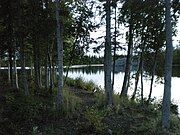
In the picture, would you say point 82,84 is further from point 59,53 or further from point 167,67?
point 167,67

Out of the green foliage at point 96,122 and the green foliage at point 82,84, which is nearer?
the green foliage at point 96,122

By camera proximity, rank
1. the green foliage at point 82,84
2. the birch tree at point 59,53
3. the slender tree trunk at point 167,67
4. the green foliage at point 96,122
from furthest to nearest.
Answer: the green foliage at point 82,84 < the birch tree at point 59,53 < the slender tree trunk at point 167,67 < the green foliage at point 96,122

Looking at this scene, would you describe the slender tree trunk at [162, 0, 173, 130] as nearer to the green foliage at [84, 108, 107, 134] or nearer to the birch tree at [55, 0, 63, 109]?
the green foliage at [84, 108, 107, 134]

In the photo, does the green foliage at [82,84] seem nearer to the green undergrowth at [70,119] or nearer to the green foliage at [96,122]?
the green undergrowth at [70,119]

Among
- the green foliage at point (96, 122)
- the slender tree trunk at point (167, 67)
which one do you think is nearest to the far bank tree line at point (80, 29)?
the slender tree trunk at point (167, 67)

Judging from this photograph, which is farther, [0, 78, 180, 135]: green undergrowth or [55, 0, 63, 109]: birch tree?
[55, 0, 63, 109]: birch tree

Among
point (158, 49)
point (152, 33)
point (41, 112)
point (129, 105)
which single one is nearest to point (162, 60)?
point (158, 49)

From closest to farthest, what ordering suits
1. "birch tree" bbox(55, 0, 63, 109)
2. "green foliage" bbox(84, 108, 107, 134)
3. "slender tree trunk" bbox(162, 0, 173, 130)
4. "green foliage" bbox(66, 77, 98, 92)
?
"green foliage" bbox(84, 108, 107, 134)
"slender tree trunk" bbox(162, 0, 173, 130)
"birch tree" bbox(55, 0, 63, 109)
"green foliage" bbox(66, 77, 98, 92)

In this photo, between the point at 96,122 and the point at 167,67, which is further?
the point at 167,67

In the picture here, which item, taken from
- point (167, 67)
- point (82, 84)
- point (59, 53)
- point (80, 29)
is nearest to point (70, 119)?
point (59, 53)

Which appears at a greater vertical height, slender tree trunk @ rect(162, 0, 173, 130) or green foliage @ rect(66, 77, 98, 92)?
slender tree trunk @ rect(162, 0, 173, 130)

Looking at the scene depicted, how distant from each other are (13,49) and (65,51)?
9599 mm

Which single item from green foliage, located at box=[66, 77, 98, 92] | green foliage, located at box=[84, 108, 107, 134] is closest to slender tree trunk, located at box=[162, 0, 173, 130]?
green foliage, located at box=[84, 108, 107, 134]

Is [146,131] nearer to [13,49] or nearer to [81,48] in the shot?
[13,49]
